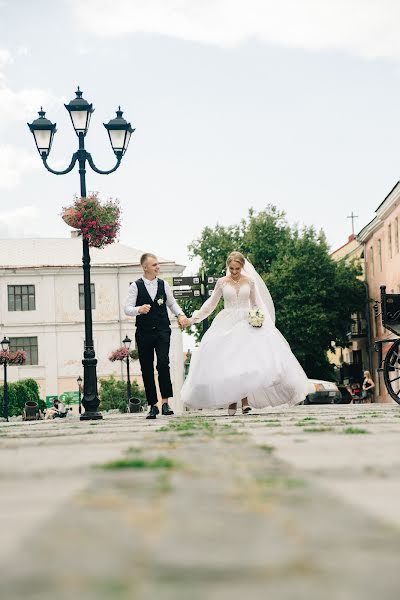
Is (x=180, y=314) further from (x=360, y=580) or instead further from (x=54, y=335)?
(x=54, y=335)

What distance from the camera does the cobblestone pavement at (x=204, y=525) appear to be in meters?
2.15

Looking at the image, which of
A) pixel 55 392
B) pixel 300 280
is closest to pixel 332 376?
pixel 300 280

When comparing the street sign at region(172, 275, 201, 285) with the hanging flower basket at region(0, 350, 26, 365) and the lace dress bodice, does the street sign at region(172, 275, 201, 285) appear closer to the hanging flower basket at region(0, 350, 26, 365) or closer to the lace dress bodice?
the lace dress bodice

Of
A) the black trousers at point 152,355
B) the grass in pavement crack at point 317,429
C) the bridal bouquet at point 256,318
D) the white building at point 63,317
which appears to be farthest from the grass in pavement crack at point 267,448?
the white building at point 63,317

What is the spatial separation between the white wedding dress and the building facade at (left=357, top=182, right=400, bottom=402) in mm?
37553

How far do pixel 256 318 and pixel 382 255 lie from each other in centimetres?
4600

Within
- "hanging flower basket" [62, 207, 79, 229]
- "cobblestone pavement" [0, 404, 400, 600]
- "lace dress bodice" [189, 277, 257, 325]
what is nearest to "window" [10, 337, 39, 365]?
"hanging flower basket" [62, 207, 79, 229]

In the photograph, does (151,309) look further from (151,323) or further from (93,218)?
(93,218)

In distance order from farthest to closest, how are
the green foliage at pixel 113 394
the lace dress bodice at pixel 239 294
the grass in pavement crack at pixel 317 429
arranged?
the green foliage at pixel 113 394, the lace dress bodice at pixel 239 294, the grass in pavement crack at pixel 317 429

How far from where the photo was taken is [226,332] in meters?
13.8

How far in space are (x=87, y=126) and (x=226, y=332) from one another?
20.4ft

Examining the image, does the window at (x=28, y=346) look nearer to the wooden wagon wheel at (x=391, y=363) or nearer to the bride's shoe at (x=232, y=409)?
the bride's shoe at (x=232, y=409)

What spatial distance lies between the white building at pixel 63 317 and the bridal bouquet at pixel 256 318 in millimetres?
50385

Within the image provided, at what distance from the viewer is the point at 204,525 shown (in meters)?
2.99
